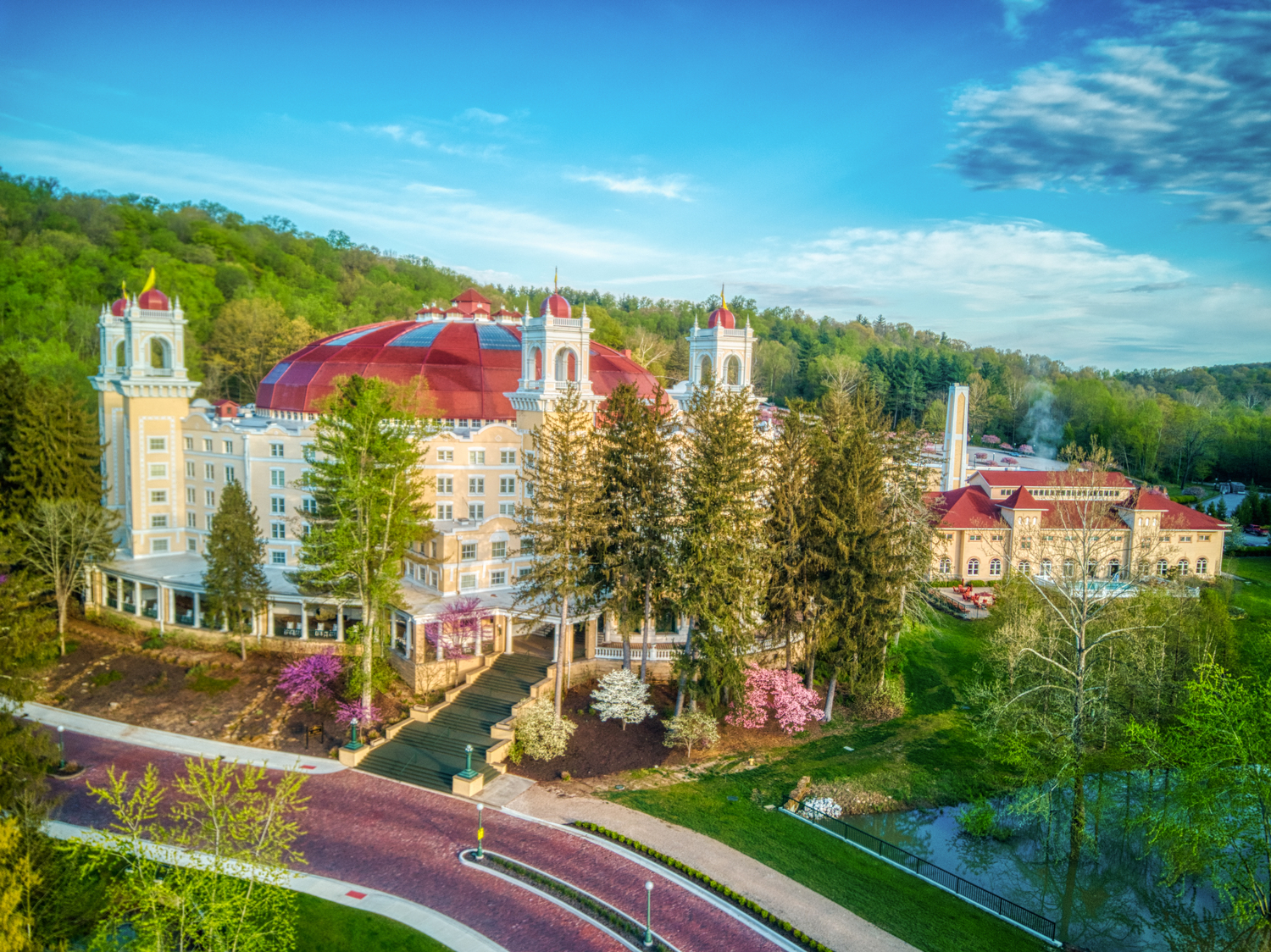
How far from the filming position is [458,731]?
3266cm

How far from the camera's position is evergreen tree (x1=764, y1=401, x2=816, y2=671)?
119 ft

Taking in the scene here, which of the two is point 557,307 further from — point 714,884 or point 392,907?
point 392,907

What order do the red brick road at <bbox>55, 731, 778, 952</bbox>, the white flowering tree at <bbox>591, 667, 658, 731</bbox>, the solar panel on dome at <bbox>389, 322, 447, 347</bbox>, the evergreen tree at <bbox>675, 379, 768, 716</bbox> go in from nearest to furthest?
the red brick road at <bbox>55, 731, 778, 952</bbox> → the evergreen tree at <bbox>675, 379, 768, 716</bbox> → the white flowering tree at <bbox>591, 667, 658, 731</bbox> → the solar panel on dome at <bbox>389, 322, 447, 347</bbox>

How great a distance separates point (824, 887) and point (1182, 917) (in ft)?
36.9

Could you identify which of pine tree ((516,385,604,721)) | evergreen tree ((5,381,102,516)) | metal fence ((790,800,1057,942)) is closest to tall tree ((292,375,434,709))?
pine tree ((516,385,604,721))

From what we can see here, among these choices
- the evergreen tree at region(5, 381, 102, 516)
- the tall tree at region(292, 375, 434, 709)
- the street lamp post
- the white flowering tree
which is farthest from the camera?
the evergreen tree at region(5, 381, 102, 516)

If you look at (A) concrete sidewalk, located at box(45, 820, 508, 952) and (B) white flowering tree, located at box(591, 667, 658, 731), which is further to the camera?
(B) white flowering tree, located at box(591, 667, 658, 731)

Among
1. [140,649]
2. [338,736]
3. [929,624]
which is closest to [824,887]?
[338,736]

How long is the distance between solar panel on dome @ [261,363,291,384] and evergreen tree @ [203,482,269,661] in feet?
52.1

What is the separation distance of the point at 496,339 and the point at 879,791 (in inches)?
1426

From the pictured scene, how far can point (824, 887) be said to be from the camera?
945 inches

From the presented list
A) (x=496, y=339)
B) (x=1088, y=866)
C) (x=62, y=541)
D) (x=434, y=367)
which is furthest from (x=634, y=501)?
(x=62, y=541)

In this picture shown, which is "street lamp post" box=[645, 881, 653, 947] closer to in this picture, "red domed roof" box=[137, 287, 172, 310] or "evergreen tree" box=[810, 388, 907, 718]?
"evergreen tree" box=[810, 388, 907, 718]

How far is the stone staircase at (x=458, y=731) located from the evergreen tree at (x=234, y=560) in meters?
11.4
